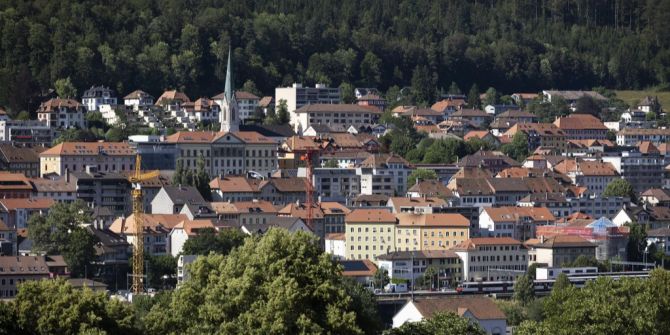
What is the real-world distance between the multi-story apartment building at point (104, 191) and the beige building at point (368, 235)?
43.0 feet

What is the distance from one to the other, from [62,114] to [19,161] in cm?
1148

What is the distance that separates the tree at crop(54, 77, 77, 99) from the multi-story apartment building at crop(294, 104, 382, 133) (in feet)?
46.5

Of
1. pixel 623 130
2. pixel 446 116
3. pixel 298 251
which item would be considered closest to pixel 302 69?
pixel 446 116

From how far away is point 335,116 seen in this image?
5094 inches

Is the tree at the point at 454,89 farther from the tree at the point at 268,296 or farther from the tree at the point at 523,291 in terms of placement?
the tree at the point at 268,296

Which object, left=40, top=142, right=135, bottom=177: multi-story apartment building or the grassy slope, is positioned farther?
the grassy slope

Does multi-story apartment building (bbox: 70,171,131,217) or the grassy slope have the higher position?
the grassy slope

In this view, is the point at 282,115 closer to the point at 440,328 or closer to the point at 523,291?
the point at 523,291

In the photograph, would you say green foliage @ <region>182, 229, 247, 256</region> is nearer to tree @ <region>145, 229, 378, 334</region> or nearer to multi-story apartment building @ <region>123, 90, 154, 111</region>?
tree @ <region>145, 229, 378, 334</region>

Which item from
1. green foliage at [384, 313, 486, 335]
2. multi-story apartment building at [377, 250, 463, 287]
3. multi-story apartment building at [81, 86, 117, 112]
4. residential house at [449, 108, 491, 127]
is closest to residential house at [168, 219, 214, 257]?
multi-story apartment building at [377, 250, 463, 287]

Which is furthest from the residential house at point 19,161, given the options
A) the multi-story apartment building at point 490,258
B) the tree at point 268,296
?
the tree at point 268,296

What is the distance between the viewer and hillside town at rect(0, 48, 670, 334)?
8650 cm

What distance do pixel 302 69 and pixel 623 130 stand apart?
Result: 24281 millimetres

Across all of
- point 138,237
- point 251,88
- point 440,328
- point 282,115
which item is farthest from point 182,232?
point 251,88
